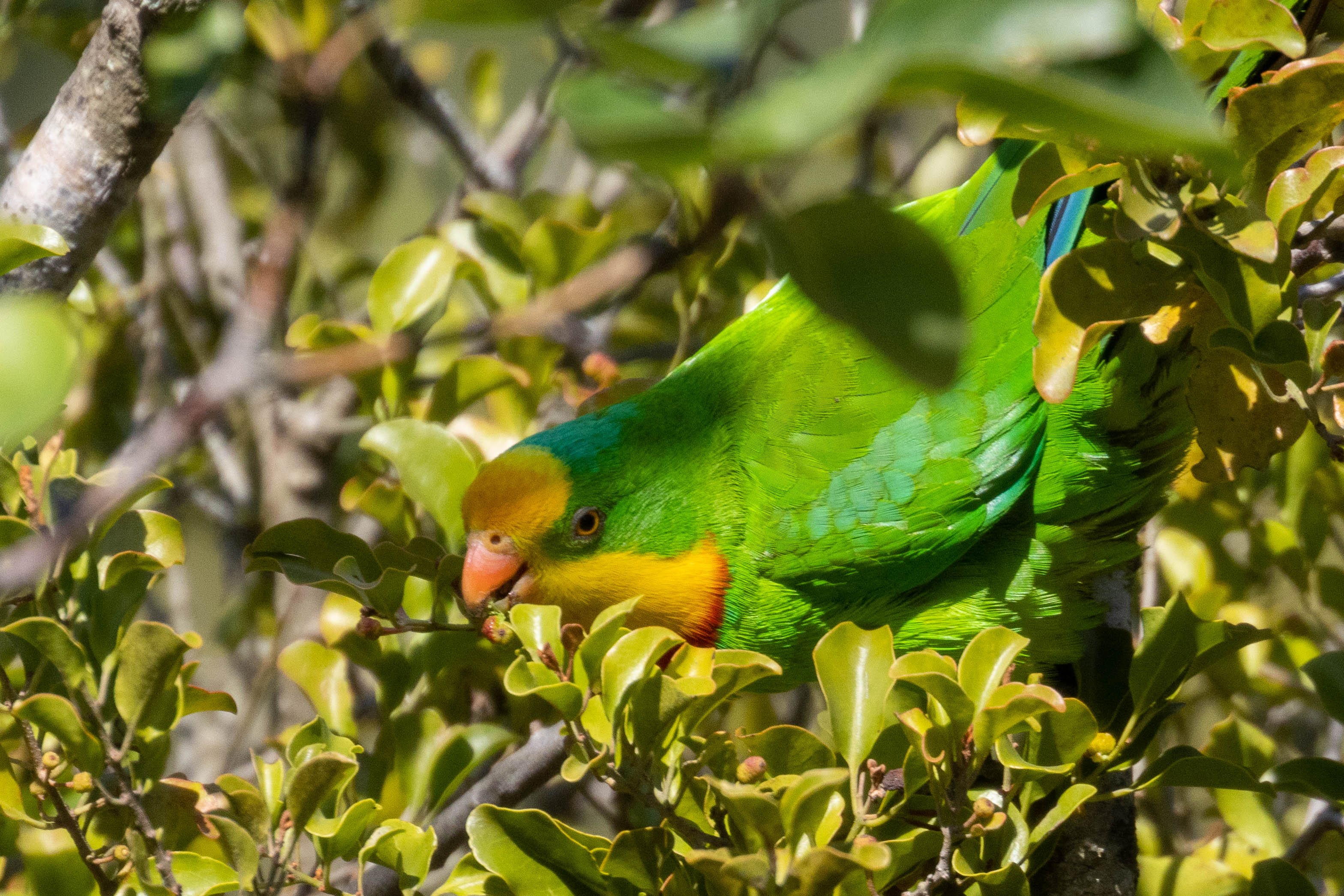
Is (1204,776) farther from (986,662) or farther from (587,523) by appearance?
(587,523)

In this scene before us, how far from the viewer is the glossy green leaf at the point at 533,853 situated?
1.12 metres

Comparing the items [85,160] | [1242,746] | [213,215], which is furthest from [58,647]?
[213,215]

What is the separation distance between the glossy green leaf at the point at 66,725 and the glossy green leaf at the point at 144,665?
50 millimetres

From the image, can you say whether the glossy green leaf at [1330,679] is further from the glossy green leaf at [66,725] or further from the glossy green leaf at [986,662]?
the glossy green leaf at [66,725]

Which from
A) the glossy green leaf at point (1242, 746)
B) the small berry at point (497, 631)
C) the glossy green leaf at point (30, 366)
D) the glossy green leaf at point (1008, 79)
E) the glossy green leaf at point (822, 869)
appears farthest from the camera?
the glossy green leaf at point (1242, 746)

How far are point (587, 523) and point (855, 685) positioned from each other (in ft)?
2.33

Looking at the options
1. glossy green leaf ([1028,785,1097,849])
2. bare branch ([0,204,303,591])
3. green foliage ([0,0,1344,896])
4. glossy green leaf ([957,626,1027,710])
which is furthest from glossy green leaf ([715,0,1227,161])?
glossy green leaf ([1028,785,1097,849])

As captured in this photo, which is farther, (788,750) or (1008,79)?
(788,750)

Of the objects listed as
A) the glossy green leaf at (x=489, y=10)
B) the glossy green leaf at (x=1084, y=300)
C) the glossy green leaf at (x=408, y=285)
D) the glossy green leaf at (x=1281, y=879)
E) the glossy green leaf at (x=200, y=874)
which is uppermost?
the glossy green leaf at (x=489, y=10)

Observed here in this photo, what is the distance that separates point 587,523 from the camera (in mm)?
1723

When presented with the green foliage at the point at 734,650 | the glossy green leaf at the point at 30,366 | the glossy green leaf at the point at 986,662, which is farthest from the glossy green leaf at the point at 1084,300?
the glossy green leaf at the point at 30,366

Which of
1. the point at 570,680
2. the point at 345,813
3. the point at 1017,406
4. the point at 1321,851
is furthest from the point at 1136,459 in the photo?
the point at 345,813

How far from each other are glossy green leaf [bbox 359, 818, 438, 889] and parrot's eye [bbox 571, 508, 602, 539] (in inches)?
23.3

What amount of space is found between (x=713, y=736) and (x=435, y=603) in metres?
0.54
